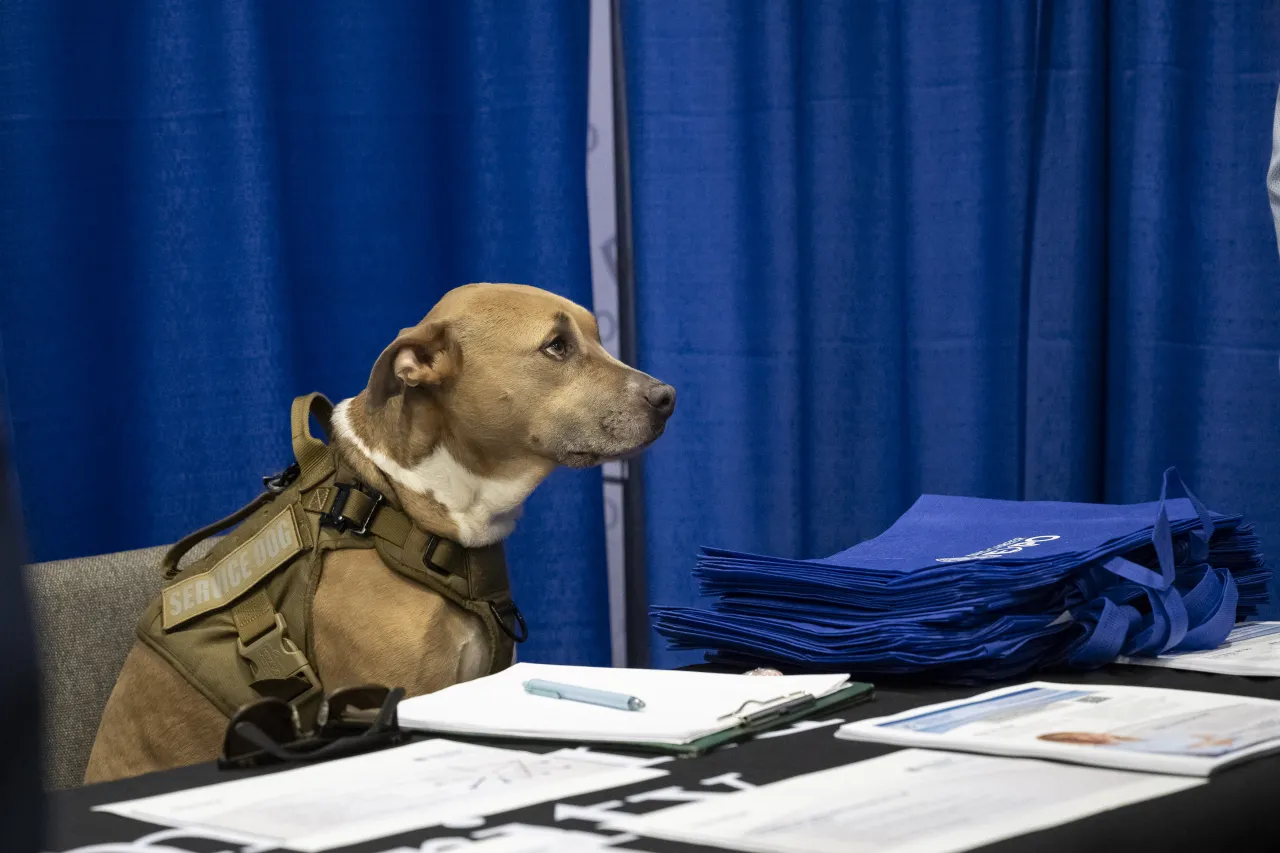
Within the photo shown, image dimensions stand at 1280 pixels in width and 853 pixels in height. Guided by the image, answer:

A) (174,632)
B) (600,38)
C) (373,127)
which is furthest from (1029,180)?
(174,632)

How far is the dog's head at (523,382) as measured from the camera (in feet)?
5.51

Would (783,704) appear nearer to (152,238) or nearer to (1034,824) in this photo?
(1034,824)

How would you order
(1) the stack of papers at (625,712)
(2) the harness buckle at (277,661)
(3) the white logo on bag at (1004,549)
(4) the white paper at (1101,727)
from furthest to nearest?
(2) the harness buckle at (277,661) < (3) the white logo on bag at (1004,549) < (1) the stack of papers at (625,712) < (4) the white paper at (1101,727)

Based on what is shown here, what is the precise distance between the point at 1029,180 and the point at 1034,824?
196 cm

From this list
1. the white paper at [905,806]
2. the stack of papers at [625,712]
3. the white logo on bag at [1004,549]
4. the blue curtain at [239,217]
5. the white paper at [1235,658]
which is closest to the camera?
the white paper at [905,806]

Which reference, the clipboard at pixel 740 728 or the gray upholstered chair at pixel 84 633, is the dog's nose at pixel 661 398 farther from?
the clipboard at pixel 740 728

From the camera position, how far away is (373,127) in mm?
2205

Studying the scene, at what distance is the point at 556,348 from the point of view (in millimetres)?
1794

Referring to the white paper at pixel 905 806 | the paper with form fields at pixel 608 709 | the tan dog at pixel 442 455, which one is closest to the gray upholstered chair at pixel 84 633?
the tan dog at pixel 442 455

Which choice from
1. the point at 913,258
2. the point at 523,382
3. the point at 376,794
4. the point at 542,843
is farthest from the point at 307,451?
the point at 913,258

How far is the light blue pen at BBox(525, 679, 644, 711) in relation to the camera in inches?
37.5

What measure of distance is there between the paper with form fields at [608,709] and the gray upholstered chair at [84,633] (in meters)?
0.75

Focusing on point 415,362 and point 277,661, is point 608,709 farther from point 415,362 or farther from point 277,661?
point 415,362

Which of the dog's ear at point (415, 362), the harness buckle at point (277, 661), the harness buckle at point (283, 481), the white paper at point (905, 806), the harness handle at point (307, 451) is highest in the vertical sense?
the dog's ear at point (415, 362)
